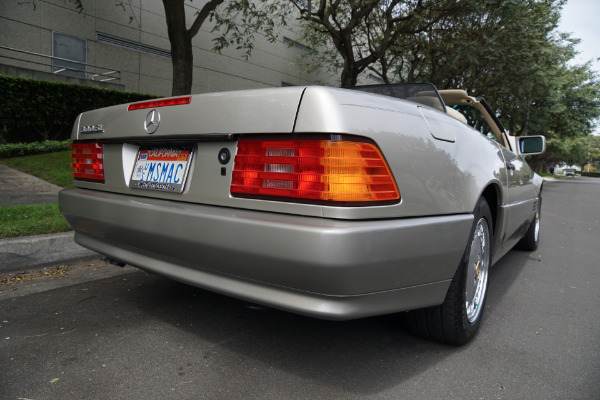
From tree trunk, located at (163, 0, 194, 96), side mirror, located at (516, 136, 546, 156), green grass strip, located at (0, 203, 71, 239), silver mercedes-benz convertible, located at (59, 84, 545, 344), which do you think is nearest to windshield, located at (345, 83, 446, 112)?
silver mercedes-benz convertible, located at (59, 84, 545, 344)

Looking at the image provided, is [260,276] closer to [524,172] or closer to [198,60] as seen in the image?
[524,172]

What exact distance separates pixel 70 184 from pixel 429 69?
14314 mm

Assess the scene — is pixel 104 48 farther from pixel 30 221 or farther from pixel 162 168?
pixel 162 168

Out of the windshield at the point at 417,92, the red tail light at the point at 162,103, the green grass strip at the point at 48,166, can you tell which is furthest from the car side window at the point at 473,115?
the green grass strip at the point at 48,166

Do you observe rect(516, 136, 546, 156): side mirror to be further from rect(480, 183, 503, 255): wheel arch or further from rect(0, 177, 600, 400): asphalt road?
rect(480, 183, 503, 255): wheel arch

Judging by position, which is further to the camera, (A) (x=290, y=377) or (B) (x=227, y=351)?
(B) (x=227, y=351)

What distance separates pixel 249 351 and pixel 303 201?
0.93 meters

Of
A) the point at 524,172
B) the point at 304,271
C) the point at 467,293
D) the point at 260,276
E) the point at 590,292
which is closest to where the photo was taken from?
the point at 304,271

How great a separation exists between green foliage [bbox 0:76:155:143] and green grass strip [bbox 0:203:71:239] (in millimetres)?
7482

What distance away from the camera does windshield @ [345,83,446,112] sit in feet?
8.45

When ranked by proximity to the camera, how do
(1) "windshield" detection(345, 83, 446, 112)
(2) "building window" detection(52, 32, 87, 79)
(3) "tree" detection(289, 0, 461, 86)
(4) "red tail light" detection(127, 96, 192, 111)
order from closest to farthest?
(4) "red tail light" detection(127, 96, 192, 111), (1) "windshield" detection(345, 83, 446, 112), (3) "tree" detection(289, 0, 461, 86), (2) "building window" detection(52, 32, 87, 79)

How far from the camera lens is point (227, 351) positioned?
2.11 m

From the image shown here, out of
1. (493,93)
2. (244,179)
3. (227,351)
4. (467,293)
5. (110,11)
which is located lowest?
(227,351)

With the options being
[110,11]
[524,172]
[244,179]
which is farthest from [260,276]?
[110,11]
